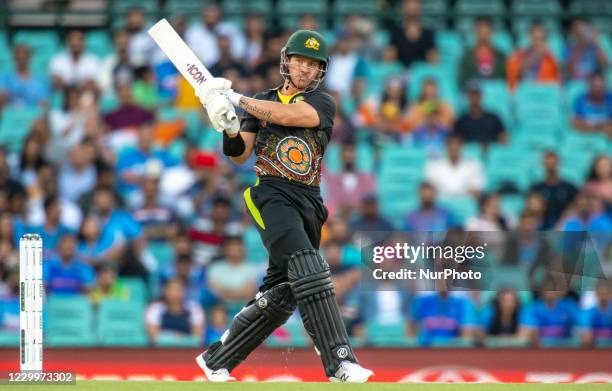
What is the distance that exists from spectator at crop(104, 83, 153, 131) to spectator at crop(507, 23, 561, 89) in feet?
13.3

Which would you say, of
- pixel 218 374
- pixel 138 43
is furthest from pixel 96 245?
pixel 218 374

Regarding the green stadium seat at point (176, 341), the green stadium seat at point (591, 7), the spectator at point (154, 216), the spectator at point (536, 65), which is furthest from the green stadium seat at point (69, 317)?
the green stadium seat at point (591, 7)

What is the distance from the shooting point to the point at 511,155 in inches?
501

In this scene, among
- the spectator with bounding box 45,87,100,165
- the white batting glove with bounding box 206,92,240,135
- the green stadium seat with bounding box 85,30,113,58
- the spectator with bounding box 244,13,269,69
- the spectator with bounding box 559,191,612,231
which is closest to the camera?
the white batting glove with bounding box 206,92,240,135

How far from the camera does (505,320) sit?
35.3 feet

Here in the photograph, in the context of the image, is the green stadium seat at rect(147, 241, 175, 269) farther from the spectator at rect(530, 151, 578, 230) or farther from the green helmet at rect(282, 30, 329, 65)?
the green helmet at rect(282, 30, 329, 65)

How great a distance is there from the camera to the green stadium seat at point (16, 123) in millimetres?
13383

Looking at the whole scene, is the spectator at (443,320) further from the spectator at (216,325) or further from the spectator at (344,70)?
the spectator at (344,70)

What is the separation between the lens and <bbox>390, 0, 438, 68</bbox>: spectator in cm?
1380

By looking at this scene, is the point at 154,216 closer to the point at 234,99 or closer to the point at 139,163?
the point at 139,163

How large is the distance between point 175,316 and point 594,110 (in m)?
5.27

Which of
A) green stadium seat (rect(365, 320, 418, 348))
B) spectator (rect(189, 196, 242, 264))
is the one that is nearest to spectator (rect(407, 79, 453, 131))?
spectator (rect(189, 196, 242, 264))

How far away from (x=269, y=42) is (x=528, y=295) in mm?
4550

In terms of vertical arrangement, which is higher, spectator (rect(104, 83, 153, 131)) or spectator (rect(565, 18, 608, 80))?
spectator (rect(565, 18, 608, 80))
